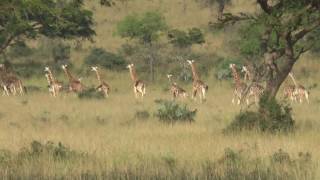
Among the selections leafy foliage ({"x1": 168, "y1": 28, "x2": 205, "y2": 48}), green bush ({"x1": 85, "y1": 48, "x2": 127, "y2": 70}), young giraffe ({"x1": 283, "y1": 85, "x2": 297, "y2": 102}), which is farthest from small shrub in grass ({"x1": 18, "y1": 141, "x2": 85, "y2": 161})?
leafy foliage ({"x1": 168, "y1": 28, "x2": 205, "y2": 48})

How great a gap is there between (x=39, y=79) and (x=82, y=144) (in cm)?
2733

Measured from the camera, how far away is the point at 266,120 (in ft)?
49.7

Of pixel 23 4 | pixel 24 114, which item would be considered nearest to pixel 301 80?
pixel 24 114

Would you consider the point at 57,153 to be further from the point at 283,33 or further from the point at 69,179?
the point at 283,33

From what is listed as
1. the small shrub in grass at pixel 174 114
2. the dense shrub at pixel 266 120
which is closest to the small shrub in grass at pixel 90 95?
the small shrub in grass at pixel 174 114

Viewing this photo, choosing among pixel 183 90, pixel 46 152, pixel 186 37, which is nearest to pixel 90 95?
pixel 183 90

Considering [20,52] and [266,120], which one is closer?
[266,120]

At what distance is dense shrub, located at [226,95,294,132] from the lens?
1492cm

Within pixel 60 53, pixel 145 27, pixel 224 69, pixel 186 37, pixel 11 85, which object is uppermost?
pixel 145 27

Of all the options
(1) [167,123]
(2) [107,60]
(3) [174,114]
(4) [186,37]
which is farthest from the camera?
(4) [186,37]

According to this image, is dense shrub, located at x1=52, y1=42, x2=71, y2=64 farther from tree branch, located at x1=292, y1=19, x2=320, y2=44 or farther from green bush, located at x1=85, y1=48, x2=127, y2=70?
tree branch, located at x1=292, y1=19, x2=320, y2=44

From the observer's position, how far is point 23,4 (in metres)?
10.1

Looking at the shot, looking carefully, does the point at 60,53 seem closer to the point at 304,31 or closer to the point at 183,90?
the point at 183,90

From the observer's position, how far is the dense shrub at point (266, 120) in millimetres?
14922
